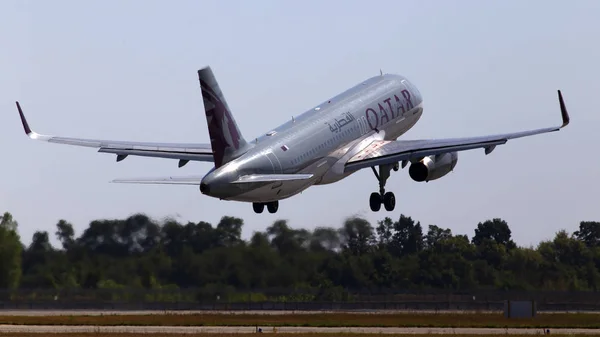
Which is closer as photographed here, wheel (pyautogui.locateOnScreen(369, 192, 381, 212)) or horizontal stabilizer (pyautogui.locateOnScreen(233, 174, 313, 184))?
horizontal stabilizer (pyautogui.locateOnScreen(233, 174, 313, 184))

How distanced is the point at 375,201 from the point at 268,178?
577 inches

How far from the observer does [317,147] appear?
89812 mm

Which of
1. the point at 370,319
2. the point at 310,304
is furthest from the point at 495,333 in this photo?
the point at 310,304

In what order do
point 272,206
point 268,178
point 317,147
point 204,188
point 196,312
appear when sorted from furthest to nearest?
point 196,312
point 272,206
point 317,147
point 268,178
point 204,188

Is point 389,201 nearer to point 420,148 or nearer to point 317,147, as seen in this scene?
point 420,148

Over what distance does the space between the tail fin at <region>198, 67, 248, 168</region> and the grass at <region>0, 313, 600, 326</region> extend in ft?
48.6

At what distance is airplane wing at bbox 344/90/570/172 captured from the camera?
296ft

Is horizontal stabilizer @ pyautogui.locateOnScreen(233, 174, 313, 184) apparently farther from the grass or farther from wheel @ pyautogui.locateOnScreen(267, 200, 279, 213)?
the grass

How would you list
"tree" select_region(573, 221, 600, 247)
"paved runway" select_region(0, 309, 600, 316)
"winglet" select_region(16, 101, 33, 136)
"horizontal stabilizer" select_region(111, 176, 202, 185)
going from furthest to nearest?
"tree" select_region(573, 221, 600, 247) < "paved runway" select_region(0, 309, 600, 316) < "winglet" select_region(16, 101, 33, 136) < "horizontal stabilizer" select_region(111, 176, 202, 185)

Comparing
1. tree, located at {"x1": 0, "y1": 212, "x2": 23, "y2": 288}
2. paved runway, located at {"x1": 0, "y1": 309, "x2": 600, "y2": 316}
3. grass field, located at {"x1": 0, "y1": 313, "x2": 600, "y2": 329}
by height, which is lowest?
grass field, located at {"x1": 0, "y1": 313, "x2": 600, "y2": 329}

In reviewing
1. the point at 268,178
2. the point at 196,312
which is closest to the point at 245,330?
the point at 268,178

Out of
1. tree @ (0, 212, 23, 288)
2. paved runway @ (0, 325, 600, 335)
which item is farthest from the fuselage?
tree @ (0, 212, 23, 288)

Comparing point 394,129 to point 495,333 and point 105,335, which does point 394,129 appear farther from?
point 105,335

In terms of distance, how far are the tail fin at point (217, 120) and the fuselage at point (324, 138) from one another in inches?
22.5
